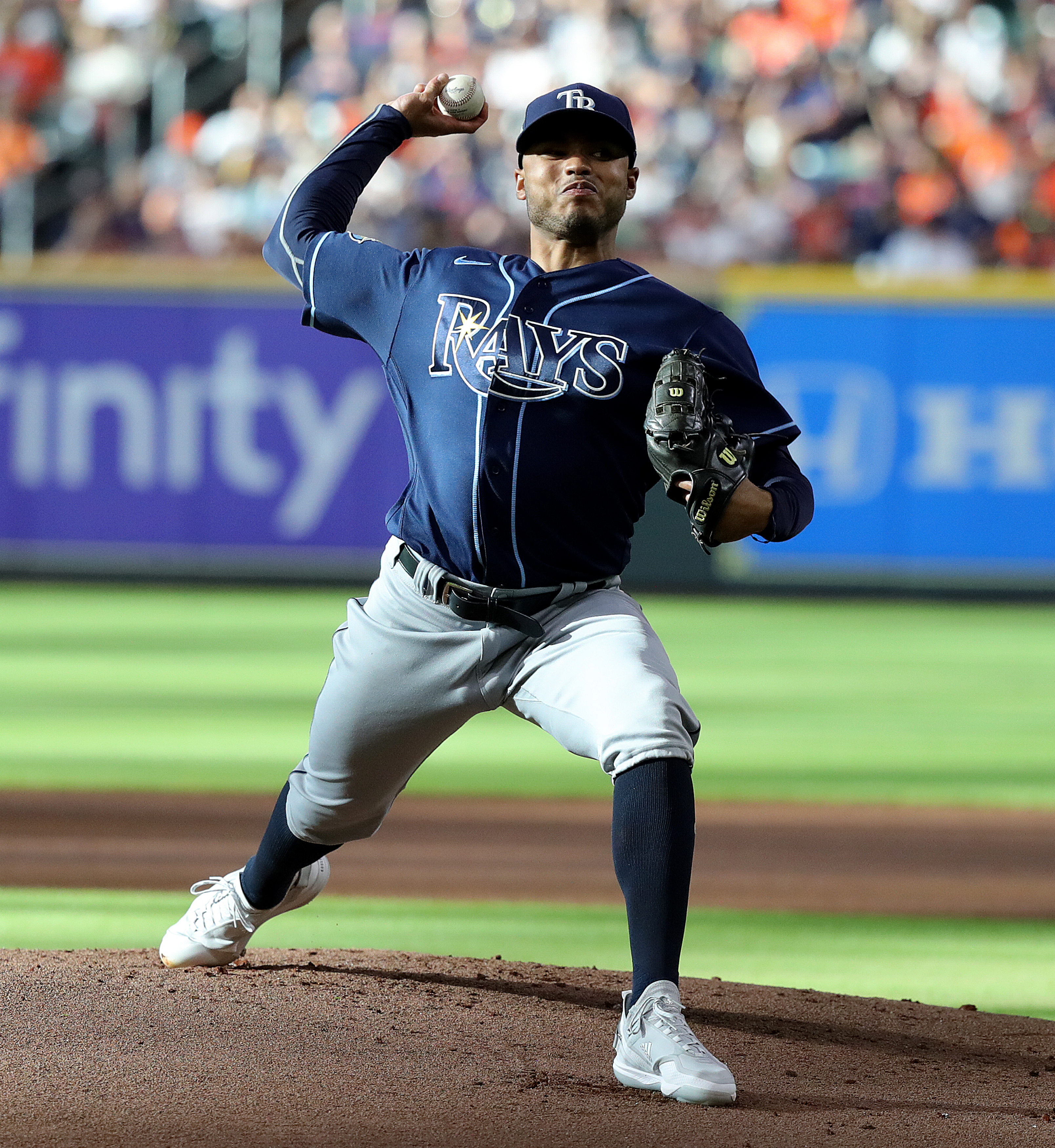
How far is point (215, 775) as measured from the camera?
702cm

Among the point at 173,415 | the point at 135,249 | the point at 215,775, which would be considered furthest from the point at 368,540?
the point at 215,775

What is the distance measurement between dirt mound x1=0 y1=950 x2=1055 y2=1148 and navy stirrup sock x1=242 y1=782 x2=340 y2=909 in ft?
0.55

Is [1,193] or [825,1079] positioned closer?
[825,1079]

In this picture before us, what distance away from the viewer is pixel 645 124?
15.0 metres

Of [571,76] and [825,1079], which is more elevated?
[571,76]

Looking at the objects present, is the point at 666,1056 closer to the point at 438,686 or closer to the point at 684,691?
the point at 438,686

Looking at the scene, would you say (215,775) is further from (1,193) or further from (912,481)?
(1,193)

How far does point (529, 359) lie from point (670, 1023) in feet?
4.20

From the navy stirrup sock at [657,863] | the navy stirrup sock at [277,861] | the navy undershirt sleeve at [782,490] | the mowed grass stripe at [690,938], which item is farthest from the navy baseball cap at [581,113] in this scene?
the mowed grass stripe at [690,938]

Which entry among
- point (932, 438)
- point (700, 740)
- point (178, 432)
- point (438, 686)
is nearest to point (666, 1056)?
point (438, 686)

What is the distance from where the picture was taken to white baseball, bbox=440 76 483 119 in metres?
3.98

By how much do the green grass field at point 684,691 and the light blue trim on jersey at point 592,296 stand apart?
342cm

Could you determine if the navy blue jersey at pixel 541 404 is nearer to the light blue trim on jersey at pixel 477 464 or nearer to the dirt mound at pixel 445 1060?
the light blue trim on jersey at pixel 477 464

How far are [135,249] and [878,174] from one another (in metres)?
5.92
